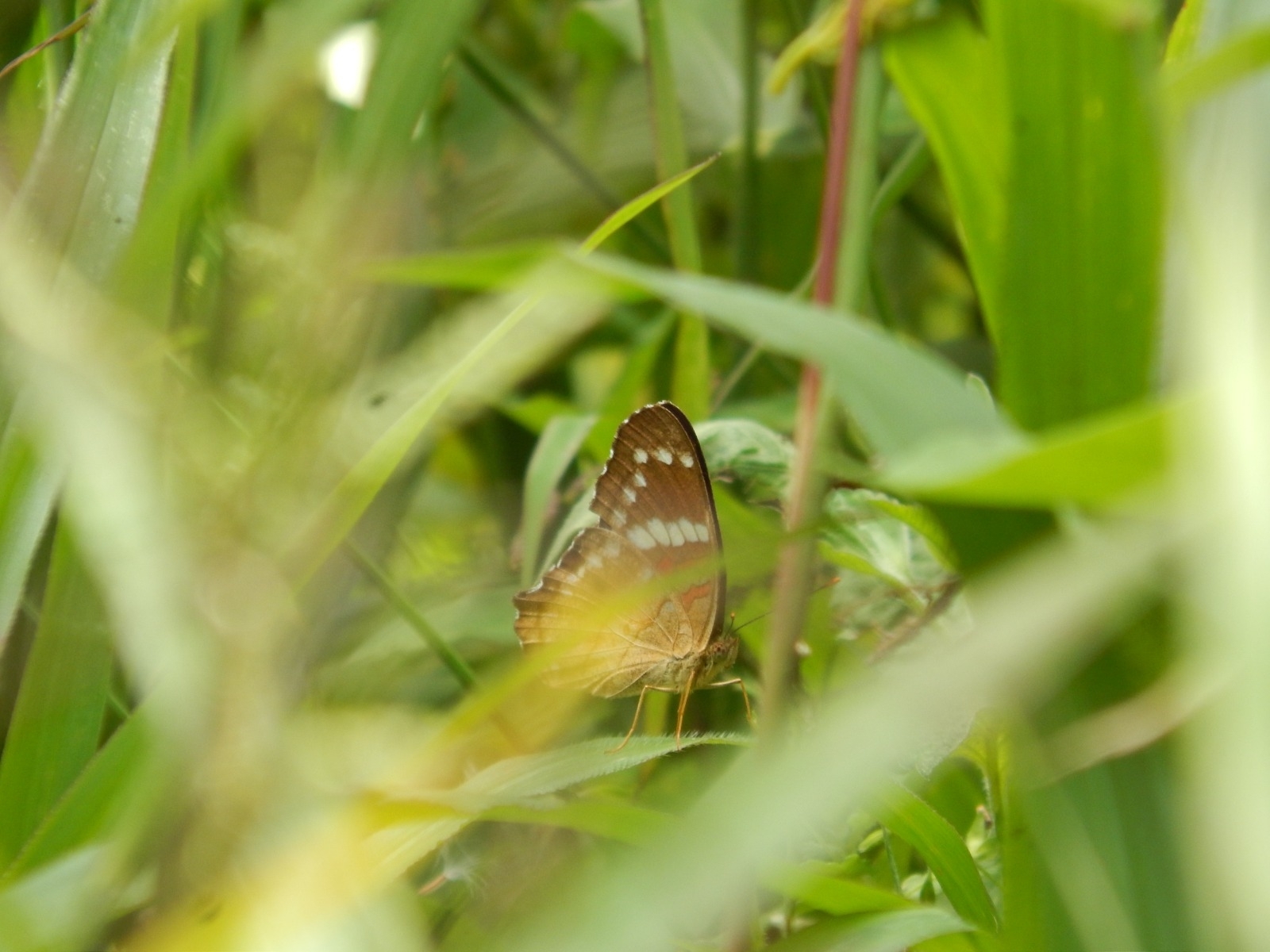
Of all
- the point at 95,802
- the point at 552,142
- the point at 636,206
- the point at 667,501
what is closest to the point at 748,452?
the point at 667,501

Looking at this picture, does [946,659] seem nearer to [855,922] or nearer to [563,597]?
[855,922]

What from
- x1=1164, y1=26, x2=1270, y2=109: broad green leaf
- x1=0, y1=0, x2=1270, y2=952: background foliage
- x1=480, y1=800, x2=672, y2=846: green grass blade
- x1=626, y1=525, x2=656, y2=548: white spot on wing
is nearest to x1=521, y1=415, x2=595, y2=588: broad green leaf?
x1=0, y1=0, x2=1270, y2=952: background foliage

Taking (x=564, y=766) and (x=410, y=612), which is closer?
(x=564, y=766)

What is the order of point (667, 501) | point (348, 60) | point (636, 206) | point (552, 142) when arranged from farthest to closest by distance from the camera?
point (552, 142) → point (348, 60) → point (667, 501) → point (636, 206)

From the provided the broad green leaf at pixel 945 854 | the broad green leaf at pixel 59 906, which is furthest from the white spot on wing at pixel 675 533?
the broad green leaf at pixel 59 906

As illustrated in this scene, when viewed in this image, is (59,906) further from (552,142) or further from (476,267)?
(552,142)

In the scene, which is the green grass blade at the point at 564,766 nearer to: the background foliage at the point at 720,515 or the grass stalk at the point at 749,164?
the background foliage at the point at 720,515

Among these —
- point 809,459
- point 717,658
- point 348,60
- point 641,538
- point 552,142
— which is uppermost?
point 348,60
